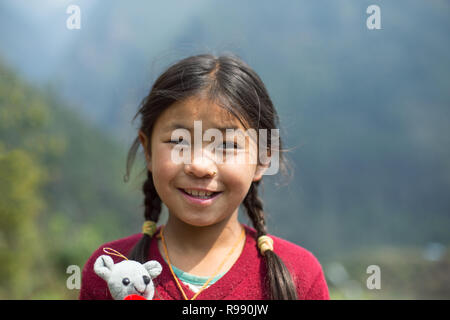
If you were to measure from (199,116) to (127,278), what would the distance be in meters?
A: 0.47

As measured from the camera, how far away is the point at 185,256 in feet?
4.66

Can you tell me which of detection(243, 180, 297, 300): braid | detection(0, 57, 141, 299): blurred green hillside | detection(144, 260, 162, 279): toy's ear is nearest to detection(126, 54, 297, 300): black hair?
detection(243, 180, 297, 300): braid

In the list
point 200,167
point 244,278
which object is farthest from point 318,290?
point 200,167

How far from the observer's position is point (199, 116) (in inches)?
50.8

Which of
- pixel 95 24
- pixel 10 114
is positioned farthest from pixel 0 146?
pixel 95 24

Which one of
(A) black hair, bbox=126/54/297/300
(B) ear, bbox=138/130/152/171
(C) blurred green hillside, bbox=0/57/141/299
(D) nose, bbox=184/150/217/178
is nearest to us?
(D) nose, bbox=184/150/217/178

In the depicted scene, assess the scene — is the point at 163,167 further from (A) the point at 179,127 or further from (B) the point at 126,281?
(B) the point at 126,281

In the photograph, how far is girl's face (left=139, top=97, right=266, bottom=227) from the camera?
126 cm

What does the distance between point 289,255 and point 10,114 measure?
431 centimetres

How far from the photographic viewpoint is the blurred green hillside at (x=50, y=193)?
448 cm

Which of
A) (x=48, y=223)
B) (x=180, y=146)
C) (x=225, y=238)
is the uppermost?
(x=180, y=146)

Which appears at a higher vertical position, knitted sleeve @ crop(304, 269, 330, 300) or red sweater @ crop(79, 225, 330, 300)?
red sweater @ crop(79, 225, 330, 300)

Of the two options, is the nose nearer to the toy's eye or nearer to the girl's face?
the girl's face

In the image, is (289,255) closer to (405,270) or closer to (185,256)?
(185,256)
